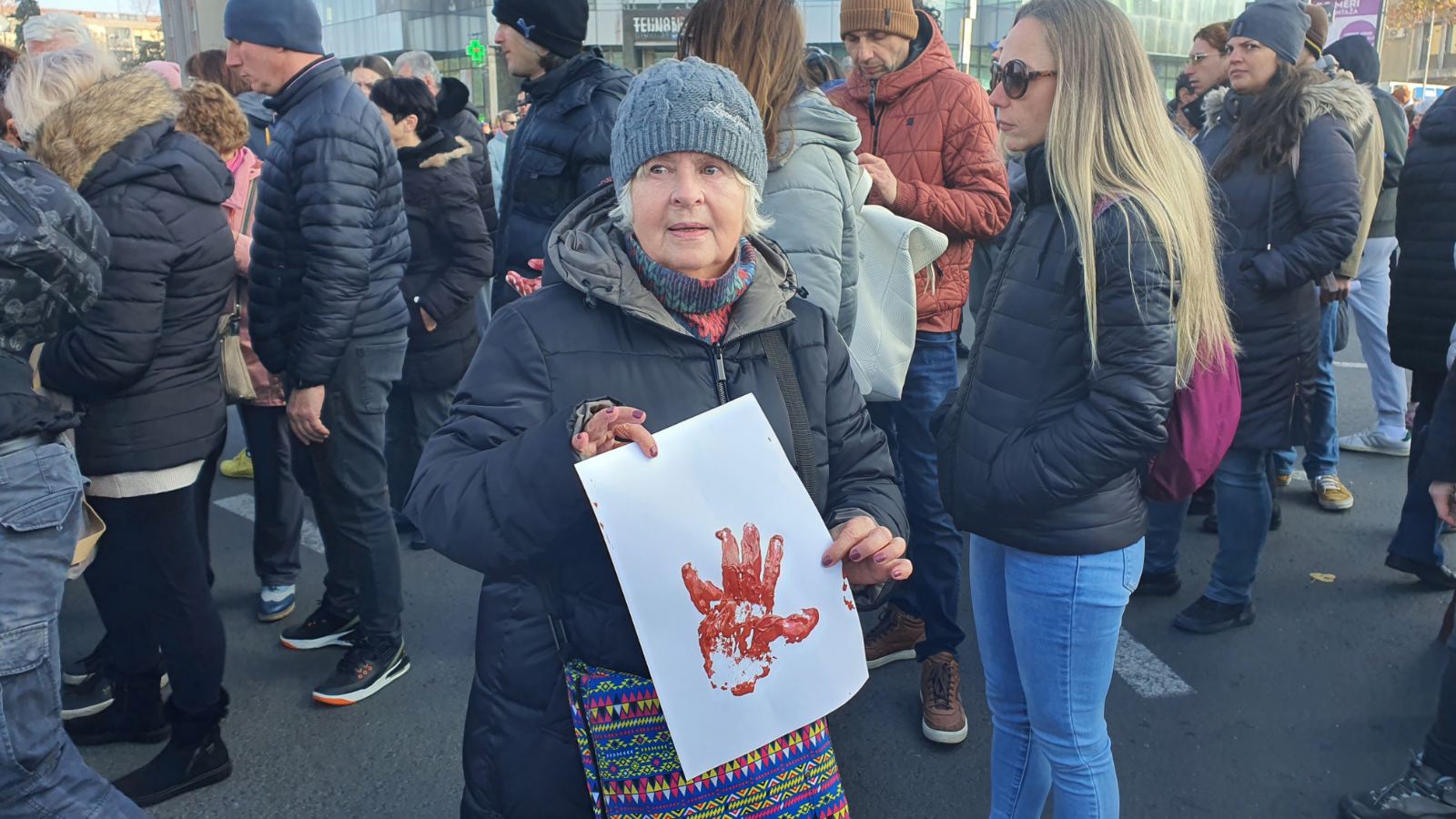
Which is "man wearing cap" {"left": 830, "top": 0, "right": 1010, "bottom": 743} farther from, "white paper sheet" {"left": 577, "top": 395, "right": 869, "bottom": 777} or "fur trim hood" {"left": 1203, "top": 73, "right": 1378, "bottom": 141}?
"white paper sheet" {"left": 577, "top": 395, "right": 869, "bottom": 777}

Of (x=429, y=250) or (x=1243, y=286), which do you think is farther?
(x=429, y=250)

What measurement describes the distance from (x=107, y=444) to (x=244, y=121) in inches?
71.8

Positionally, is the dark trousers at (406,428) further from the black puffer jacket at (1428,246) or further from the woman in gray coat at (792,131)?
the black puffer jacket at (1428,246)

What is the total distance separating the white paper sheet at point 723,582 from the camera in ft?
4.42

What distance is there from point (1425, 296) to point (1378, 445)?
5.95ft

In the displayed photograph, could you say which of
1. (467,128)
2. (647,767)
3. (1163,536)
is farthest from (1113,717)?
(467,128)

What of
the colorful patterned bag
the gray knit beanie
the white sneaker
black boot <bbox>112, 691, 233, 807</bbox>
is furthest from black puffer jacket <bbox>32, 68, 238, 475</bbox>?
the white sneaker

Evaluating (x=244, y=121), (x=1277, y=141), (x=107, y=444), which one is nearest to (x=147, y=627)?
(x=107, y=444)

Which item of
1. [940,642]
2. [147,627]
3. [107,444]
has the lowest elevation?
[940,642]

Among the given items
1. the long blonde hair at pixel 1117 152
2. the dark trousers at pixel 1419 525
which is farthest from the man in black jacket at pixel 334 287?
the dark trousers at pixel 1419 525

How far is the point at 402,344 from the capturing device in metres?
3.48

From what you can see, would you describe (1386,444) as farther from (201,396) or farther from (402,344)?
(201,396)

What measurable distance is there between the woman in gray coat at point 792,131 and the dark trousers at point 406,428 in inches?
94.1

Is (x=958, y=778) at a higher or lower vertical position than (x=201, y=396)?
lower
